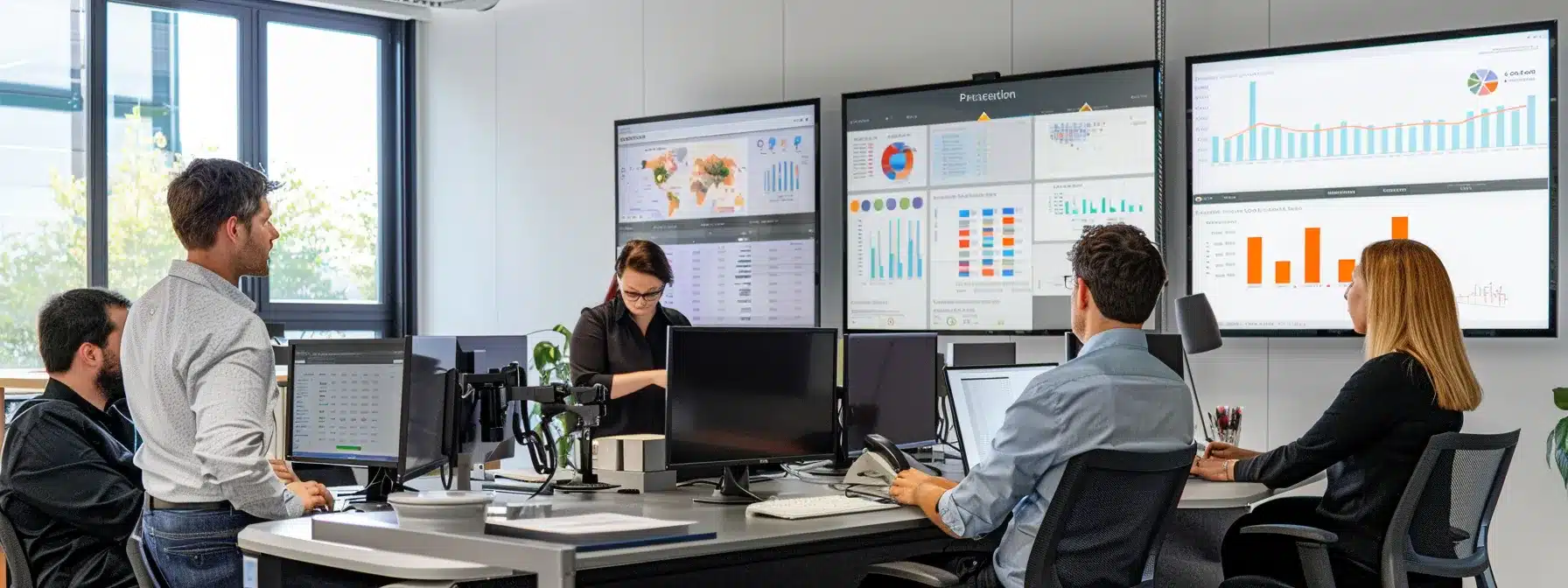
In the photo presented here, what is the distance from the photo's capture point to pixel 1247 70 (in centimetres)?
480

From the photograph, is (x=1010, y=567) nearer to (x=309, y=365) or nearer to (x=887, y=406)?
(x=887, y=406)

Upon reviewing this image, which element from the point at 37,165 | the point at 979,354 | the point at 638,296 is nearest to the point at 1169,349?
the point at 979,354

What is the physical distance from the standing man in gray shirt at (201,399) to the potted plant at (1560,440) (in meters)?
3.35

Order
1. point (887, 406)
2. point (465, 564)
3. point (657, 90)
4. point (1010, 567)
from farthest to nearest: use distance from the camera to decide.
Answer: point (657, 90) → point (887, 406) → point (1010, 567) → point (465, 564)

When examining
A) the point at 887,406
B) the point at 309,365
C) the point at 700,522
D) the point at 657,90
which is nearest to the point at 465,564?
the point at 700,522

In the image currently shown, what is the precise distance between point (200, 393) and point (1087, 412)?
1643mm

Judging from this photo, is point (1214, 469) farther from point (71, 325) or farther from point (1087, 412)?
point (71, 325)

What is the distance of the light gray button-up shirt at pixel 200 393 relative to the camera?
261 cm

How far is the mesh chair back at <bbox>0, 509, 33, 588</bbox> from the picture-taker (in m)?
2.88

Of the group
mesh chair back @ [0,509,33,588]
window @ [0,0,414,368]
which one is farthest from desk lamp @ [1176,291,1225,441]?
window @ [0,0,414,368]

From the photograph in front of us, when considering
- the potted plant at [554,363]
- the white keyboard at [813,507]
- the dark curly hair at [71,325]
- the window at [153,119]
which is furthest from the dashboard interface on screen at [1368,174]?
the window at [153,119]

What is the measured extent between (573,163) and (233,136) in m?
1.68

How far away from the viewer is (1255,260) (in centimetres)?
480

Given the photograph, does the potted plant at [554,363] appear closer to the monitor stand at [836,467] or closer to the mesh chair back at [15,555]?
the monitor stand at [836,467]
